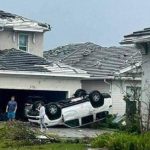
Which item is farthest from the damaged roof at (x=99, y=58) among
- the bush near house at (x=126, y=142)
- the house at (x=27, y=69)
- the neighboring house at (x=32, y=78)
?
the bush near house at (x=126, y=142)

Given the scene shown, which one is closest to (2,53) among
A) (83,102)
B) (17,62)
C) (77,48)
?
(17,62)

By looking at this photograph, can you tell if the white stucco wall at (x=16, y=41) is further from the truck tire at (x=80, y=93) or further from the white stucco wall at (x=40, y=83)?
the truck tire at (x=80, y=93)

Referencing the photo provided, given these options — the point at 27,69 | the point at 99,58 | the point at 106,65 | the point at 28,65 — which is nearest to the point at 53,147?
the point at 27,69

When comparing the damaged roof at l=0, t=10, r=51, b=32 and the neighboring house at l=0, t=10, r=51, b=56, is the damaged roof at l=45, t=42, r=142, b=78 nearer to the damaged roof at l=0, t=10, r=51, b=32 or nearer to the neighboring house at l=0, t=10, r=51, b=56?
the neighboring house at l=0, t=10, r=51, b=56

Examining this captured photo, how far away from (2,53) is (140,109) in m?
19.3

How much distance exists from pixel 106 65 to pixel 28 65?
5934mm

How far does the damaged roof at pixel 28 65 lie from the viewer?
34.5 meters

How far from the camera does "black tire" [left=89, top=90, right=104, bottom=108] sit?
32.8 metres

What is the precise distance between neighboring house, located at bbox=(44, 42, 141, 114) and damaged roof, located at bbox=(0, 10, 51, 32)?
3.93 metres

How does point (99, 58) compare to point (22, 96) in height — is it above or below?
above

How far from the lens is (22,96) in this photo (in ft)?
123

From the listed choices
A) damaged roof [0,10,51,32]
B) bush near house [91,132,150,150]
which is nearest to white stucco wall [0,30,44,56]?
damaged roof [0,10,51,32]

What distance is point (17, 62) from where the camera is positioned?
35.6 metres

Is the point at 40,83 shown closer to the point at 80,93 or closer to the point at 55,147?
the point at 80,93
